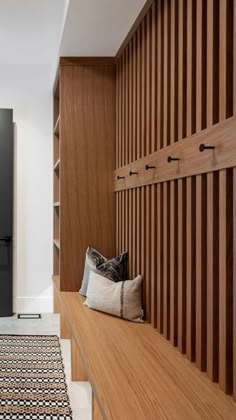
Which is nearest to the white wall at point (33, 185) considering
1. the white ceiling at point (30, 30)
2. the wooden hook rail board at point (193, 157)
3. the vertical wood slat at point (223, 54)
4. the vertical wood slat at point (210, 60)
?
the white ceiling at point (30, 30)

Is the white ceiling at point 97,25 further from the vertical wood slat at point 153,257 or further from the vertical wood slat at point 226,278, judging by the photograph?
the vertical wood slat at point 226,278

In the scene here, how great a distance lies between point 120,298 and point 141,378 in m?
1.09

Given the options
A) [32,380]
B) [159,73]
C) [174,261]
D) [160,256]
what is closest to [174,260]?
[174,261]

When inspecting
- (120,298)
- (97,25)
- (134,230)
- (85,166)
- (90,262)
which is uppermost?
(97,25)

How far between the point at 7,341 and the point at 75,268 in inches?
36.3

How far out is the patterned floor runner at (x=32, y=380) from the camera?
284 cm

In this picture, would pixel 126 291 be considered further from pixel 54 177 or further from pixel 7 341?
pixel 54 177

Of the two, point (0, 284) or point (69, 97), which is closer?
point (69, 97)

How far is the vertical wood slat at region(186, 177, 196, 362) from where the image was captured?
6.99 ft

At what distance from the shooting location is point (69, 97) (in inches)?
157

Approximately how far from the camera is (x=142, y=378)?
1.99 meters

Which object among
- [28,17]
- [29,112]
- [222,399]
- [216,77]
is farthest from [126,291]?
[29,112]

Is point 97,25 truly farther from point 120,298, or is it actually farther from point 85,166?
point 120,298

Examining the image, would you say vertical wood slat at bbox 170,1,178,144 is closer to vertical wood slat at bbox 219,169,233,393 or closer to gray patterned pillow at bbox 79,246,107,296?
vertical wood slat at bbox 219,169,233,393
